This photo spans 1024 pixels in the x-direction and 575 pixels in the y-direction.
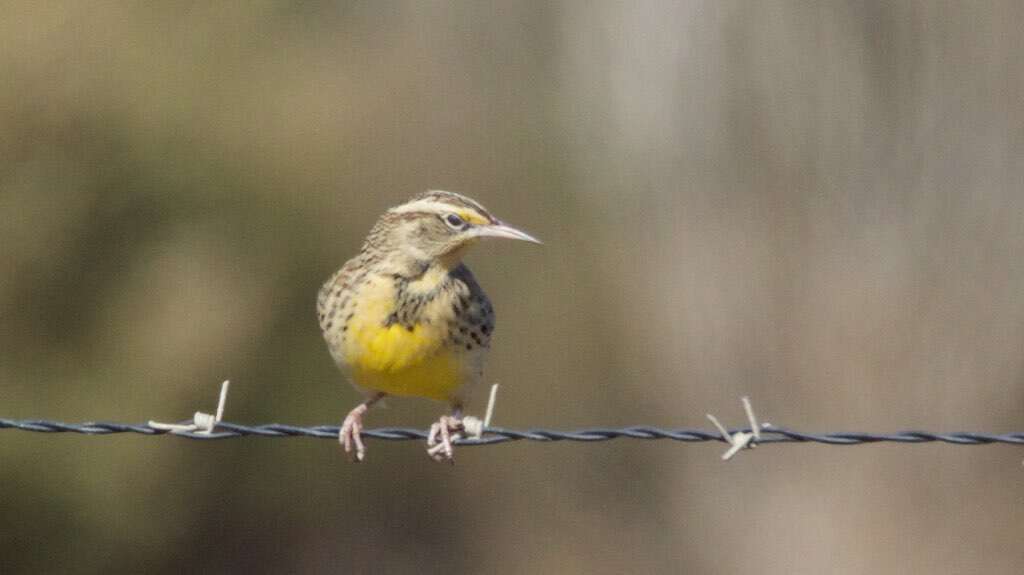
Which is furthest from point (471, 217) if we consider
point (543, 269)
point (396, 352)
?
point (543, 269)

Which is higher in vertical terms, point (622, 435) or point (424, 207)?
point (424, 207)

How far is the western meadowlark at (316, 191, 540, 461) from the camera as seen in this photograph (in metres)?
7.34

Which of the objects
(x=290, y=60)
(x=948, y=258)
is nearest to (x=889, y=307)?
(x=948, y=258)

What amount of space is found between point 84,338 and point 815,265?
247 inches

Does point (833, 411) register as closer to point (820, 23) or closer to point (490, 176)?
point (820, 23)

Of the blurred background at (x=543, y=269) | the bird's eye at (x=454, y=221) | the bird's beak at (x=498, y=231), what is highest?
the bird's eye at (x=454, y=221)

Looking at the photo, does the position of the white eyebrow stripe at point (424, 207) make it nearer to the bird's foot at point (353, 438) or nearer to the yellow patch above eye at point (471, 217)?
the yellow patch above eye at point (471, 217)

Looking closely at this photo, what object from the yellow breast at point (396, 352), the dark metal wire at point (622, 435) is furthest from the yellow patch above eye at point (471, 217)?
the dark metal wire at point (622, 435)

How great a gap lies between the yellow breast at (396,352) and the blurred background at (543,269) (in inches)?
272

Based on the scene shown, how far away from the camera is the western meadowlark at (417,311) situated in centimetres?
734

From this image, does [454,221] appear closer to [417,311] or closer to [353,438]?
[417,311]

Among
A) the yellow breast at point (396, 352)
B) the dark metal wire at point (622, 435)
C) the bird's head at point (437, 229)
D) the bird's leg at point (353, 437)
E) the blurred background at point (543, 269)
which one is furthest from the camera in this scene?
the blurred background at point (543, 269)

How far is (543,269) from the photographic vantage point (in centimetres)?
1791

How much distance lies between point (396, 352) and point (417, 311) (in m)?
0.22
